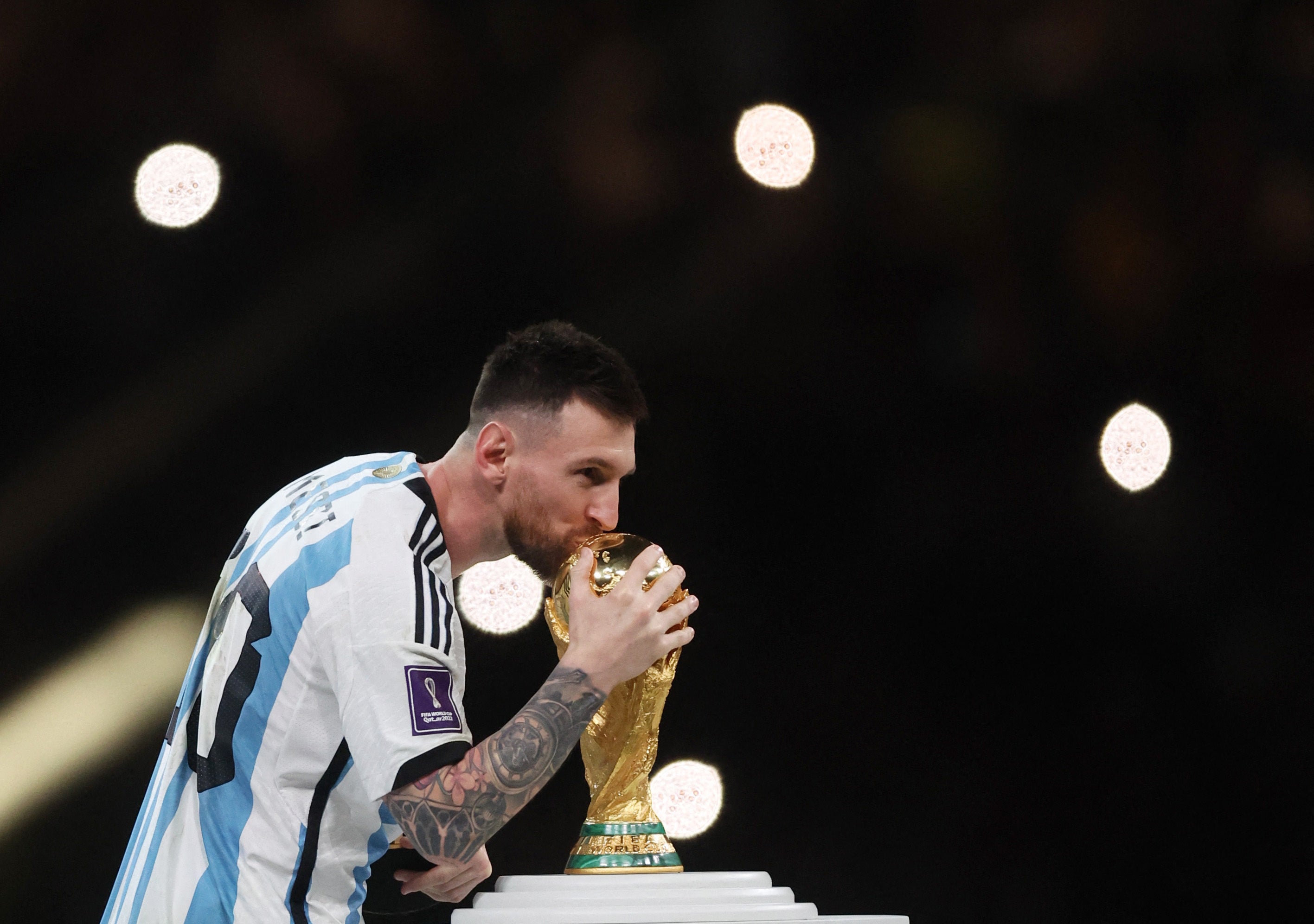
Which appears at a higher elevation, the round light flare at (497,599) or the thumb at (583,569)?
the round light flare at (497,599)

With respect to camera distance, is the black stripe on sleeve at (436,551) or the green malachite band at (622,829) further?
the green malachite band at (622,829)

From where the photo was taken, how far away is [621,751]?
1544 mm

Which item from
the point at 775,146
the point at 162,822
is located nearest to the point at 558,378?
the point at 162,822

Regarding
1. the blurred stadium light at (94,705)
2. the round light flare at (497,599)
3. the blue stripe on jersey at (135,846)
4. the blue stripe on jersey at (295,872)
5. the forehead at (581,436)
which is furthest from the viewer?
the round light flare at (497,599)

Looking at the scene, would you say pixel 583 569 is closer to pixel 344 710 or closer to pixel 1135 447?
pixel 344 710

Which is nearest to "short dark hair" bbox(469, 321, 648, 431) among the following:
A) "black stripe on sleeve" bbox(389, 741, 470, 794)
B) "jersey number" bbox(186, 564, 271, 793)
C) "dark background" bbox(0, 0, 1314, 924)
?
"jersey number" bbox(186, 564, 271, 793)

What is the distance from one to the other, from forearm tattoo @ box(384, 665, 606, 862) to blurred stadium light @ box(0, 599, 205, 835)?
4.18 ft

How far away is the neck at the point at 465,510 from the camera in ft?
5.08

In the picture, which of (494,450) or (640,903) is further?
(494,450)

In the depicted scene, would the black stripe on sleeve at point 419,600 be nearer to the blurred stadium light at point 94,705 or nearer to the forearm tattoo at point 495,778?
the forearm tattoo at point 495,778

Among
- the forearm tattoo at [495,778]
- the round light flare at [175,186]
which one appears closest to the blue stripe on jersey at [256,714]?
the forearm tattoo at [495,778]

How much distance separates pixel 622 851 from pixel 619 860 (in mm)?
16

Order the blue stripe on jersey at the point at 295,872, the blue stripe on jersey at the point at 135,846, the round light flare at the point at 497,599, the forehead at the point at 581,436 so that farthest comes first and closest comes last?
the round light flare at the point at 497,599
the forehead at the point at 581,436
the blue stripe on jersey at the point at 135,846
the blue stripe on jersey at the point at 295,872

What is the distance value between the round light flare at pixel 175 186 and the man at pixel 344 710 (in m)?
1.18
